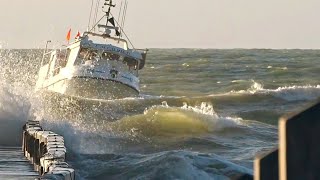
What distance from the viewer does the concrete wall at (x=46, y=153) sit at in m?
10.8

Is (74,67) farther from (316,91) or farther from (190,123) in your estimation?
(316,91)

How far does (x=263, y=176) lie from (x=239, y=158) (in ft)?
58.3

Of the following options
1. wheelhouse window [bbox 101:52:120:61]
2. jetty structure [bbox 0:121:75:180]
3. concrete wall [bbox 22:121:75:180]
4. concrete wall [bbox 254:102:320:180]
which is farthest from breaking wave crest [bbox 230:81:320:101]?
concrete wall [bbox 254:102:320:180]

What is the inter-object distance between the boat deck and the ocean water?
0.91 meters

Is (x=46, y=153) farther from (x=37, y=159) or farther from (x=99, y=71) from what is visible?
(x=99, y=71)

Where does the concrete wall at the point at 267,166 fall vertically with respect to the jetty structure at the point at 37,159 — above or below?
above

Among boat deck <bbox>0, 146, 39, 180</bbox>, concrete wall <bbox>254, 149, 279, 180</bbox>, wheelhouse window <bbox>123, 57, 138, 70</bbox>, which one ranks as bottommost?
boat deck <bbox>0, 146, 39, 180</bbox>

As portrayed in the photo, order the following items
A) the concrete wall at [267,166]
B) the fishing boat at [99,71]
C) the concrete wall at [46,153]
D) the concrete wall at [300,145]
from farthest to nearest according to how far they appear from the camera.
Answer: the fishing boat at [99,71], the concrete wall at [46,153], the concrete wall at [267,166], the concrete wall at [300,145]

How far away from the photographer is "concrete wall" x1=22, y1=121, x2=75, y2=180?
10.8m

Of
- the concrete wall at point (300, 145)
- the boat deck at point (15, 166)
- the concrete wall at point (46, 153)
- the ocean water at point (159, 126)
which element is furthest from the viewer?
the ocean water at point (159, 126)

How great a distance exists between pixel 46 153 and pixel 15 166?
2.09m

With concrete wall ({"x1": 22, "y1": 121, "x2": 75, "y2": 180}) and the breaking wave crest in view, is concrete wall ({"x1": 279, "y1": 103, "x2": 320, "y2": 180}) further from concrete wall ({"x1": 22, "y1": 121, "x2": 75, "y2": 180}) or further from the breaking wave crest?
the breaking wave crest

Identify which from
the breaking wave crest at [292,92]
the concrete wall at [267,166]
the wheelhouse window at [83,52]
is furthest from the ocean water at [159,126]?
the wheelhouse window at [83,52]

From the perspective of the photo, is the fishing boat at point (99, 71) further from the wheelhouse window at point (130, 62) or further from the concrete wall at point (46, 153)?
the concrete wall at point (46, 153)
